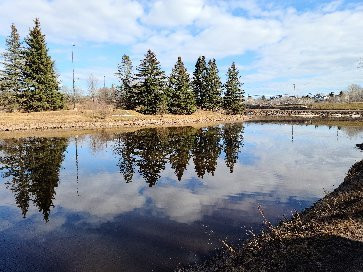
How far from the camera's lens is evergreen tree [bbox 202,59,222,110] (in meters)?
81.9

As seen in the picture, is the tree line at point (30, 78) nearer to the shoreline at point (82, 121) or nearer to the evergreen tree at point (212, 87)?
the shoreline at point (82, 121)

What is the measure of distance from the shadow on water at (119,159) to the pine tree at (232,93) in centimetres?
4931

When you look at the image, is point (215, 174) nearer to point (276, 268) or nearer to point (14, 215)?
point (14, 215)

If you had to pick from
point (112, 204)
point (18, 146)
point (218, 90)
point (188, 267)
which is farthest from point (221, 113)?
point (188, 267)

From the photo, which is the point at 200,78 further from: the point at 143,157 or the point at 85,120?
the point at 143,157

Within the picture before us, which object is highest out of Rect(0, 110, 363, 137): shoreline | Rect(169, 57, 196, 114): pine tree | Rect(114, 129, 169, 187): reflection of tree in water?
Rect(169, 57, 196, 114): pine tree

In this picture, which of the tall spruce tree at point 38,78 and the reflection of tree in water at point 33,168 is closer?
the reflection of tree in water at point 33,168

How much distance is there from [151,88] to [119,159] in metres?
42.4

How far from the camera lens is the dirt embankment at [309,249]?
696cm

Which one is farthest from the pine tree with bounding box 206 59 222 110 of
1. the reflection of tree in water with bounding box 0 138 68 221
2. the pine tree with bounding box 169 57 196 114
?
the reflection of tree in water with bounding box 0 138 68 221

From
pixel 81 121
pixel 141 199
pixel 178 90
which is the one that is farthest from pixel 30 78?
pixel 141 199

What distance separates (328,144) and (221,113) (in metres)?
49.5

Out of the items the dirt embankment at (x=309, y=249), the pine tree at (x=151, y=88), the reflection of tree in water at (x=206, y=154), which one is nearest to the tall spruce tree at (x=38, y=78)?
the pine tree at (x=151, y=88)

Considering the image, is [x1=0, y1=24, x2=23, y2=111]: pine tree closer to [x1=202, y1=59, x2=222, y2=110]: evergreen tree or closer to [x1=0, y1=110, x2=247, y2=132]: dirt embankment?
[x1=0, y1=110, x2=247, y2=132]: dirt embankment
